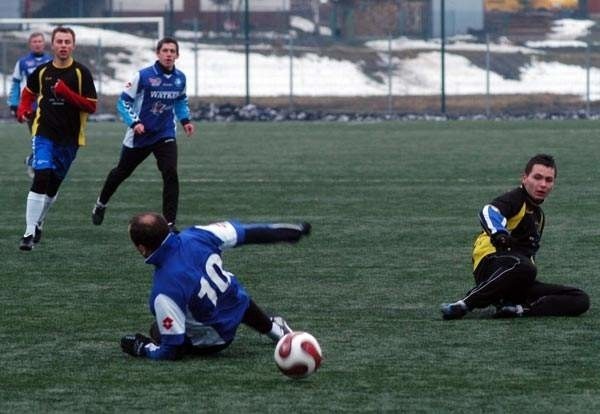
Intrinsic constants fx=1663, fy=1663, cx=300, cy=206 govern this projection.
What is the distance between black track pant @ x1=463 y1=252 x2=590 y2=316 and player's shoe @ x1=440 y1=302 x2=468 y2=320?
6 cm

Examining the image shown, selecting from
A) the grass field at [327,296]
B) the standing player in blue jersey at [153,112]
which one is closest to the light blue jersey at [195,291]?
the grass field at [327,296]

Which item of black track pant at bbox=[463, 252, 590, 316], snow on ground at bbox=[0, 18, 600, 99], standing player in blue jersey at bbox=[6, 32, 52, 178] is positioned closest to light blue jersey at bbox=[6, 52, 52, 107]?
standing player in blue jersey at bbox=[6, 32, 52, 178]

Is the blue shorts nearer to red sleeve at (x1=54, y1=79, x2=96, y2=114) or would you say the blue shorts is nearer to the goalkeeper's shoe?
red sleeve at (x1=54, y1=79, x2=96, y2=114)

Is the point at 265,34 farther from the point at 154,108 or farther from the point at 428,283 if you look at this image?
the point at 428,283

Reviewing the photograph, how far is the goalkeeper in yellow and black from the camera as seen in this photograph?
9.21 meters

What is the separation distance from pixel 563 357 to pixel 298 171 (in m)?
13.5

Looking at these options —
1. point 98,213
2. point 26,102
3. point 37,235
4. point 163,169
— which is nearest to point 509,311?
point 37,235

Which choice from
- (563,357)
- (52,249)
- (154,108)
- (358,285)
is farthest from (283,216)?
(563,357)

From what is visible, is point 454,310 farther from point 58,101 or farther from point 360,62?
point 360,62

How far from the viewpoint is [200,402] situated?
7.03 m

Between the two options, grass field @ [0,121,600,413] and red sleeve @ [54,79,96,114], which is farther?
red sleeve @ [54,79,96,114]

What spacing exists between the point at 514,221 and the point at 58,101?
16.6 feet

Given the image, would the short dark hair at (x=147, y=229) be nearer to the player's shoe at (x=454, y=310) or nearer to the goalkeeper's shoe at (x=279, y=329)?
the goalkeeper's shoe at (x=279, y=329)

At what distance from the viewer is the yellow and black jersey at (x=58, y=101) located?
13.2m
